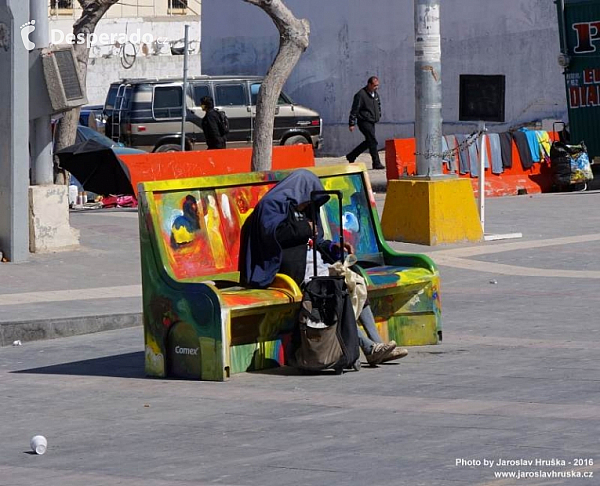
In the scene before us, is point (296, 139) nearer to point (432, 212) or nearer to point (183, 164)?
point (183, 164)

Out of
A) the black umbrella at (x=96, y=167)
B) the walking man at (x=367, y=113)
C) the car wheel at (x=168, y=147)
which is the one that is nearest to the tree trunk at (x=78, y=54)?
→ the black umbrella at (x=96, y=167)

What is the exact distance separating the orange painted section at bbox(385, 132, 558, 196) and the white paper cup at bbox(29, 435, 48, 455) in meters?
15.8

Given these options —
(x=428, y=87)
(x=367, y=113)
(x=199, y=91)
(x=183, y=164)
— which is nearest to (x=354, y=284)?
(x=428, y=87)

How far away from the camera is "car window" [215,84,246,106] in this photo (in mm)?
32656

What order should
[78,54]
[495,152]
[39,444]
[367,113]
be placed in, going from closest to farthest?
1. [39,444]
2. [78,54]
3. [495,152]
4. [367,113]

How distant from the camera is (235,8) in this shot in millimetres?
41906

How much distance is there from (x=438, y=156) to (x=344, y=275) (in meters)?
7.72

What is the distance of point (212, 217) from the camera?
9.78m

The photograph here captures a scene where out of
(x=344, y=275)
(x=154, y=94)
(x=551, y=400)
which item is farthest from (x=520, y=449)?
(x=154, y=94)

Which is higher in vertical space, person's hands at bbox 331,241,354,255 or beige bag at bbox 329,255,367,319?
person's hands at bbox 331,241,354,255

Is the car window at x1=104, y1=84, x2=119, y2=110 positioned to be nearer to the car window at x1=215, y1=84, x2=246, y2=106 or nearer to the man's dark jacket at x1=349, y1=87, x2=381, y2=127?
the car window at x1=215, y1=84, x2=246, y2=106

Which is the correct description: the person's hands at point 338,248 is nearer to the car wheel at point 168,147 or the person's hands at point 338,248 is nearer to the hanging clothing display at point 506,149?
the hanging clothing display at point 506,149

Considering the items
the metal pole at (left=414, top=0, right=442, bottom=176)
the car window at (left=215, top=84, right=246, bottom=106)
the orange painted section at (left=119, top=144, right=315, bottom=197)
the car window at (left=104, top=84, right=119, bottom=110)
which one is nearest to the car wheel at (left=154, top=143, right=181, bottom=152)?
the car window at (left=215, top=84, right=246, bottom=106)

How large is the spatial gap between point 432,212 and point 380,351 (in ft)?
23.3
